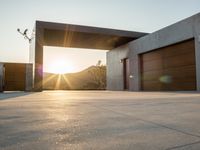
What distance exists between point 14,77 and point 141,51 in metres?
9.13

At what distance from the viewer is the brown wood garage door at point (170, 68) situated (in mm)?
12898

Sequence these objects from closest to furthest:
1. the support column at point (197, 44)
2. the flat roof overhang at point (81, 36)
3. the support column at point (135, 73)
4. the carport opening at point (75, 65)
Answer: the support column at point (197, 44) → the flat roof overhang at point (81, 36) → the support column at point (135, 73) → the carport opening at point (75, 65)

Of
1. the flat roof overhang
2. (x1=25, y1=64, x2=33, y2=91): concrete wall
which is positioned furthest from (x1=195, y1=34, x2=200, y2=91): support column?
(x1=25, y1=64, x2=33, y2=91): concrete wall

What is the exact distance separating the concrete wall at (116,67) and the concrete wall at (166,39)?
1838 millimetres

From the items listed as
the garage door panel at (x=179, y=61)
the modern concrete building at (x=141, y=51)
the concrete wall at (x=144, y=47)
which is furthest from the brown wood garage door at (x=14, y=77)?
the garage door panel at (x=179, y=61)

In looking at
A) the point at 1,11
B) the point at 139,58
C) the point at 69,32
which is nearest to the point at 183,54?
the point at 139,58

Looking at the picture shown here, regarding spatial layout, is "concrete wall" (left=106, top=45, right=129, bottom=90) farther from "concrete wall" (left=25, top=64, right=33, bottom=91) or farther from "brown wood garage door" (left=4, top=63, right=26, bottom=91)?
"brown wood garage door" (left=4, top=63, right=26, bottom=91)

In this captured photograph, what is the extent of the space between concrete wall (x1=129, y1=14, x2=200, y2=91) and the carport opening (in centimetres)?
679

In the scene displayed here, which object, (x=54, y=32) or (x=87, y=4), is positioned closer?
(x=87, y=4)

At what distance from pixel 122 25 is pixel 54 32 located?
5.61 m

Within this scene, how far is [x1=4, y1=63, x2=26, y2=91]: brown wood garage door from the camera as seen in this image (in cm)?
1652

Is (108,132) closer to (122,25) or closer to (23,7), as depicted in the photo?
(23,7)

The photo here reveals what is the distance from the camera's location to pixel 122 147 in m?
1.44

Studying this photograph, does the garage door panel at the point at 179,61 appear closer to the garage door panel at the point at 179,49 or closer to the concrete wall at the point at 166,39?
the garage door panel at the point at 179,49
